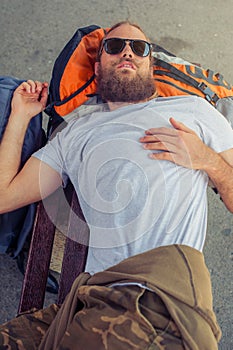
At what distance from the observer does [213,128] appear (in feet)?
5.31

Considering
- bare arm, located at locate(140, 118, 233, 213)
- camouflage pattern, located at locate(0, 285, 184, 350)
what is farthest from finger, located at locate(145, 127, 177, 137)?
camouflage pattern, located at locate(0, 285, 184, 350)

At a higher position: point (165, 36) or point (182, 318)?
point (165, 36)

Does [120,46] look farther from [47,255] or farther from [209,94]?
[47,255]

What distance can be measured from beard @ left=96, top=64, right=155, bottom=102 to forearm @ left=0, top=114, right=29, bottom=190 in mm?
312

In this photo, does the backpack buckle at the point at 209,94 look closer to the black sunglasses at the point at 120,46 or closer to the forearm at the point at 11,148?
the black sunglasses at the point at 120,46

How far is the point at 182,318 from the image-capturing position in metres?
1.14

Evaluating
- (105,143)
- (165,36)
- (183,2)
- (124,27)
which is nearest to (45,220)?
(105,143)

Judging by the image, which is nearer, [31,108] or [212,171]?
[212,171]

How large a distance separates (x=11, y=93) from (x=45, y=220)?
1.56 feet

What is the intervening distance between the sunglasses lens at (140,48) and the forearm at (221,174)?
475 mm

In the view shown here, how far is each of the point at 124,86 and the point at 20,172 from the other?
48 cm

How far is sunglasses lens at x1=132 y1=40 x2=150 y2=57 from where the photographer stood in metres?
1.75

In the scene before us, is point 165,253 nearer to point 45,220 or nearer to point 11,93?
point 45,220

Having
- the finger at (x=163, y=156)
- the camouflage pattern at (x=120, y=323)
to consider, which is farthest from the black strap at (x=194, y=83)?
the camouflage pattern at (x=120, y=323)
